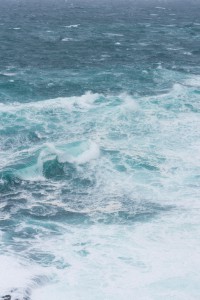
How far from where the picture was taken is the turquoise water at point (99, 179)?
22.7 m

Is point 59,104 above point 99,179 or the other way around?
above

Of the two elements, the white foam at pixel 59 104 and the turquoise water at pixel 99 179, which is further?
the white foam at pixel 59 104

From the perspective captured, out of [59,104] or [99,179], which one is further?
[59,104]

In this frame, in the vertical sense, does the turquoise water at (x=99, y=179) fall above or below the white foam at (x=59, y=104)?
below

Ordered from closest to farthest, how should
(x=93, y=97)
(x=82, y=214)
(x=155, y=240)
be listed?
(x=155, y=240), (x=82, y=214), (x=93, y=97)

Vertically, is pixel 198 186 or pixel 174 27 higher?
pixel 174 27

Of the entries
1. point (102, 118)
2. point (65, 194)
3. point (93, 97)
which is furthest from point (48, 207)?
point (93, 97)

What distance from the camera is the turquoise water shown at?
22672mm

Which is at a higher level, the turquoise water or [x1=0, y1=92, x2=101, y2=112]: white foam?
[x1=0, y1=92, x2=101, y2=112]: white foam

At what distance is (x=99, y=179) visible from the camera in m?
32.2

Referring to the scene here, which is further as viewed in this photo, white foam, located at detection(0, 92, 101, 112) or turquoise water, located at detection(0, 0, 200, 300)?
white foam, located at detection(0, 92, 101, 112)

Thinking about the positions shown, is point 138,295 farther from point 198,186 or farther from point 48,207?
point 198,186

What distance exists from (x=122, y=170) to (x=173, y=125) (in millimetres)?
10792

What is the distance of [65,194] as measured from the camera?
99.5ft
